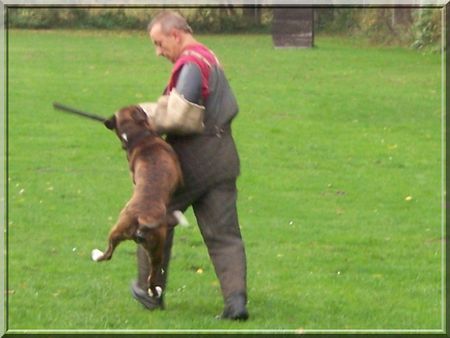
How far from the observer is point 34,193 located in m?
12.1

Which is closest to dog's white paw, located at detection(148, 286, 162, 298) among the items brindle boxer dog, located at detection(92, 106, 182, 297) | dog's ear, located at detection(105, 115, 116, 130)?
brindle boxer dog, located at detection(92, 106, 182, 297)

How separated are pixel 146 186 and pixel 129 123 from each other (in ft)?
1.51

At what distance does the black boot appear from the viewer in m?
7.18

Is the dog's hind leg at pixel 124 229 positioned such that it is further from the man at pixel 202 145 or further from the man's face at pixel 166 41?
the man's face at pixel 166 41

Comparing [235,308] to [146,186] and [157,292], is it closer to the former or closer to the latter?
[157,292]

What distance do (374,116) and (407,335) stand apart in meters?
12.4

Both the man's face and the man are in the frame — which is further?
the man's face

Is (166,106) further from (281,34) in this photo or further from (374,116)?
(281,34)

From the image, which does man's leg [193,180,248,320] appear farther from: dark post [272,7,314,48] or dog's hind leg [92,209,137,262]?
dark post [272,7,314,48]

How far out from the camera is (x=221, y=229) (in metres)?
7.32

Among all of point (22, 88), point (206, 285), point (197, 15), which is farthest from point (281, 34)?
point (206, 285)

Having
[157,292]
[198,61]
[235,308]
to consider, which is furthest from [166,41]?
[235,308]

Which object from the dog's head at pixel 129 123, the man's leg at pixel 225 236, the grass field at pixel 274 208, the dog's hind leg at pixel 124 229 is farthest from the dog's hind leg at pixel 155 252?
the dog's head at pixel 129 123

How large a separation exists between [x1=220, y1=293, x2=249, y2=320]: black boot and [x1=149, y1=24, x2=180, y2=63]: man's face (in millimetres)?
1515
